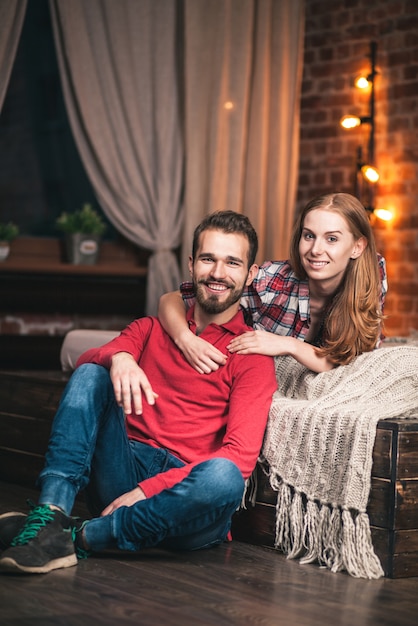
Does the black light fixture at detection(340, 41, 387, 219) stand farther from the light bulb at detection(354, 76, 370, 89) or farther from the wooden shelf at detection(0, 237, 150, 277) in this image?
the wooden shelf at detection(0, 237, 150, 277)

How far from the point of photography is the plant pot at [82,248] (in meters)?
5.17

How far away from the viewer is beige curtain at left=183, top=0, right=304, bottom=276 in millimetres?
5328

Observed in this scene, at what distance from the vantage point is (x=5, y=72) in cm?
455

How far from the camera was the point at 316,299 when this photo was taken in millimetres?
2963

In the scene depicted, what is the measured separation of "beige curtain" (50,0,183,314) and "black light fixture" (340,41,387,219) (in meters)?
1.00

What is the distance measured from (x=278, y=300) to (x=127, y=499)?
867 millimetres

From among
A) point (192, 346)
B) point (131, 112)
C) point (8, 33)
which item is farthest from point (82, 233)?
point (192, 346)

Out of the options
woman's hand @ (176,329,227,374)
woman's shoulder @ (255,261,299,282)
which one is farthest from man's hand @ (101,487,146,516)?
woman's shoulder @ (255,261,299,282)

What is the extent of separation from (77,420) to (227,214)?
0.74 metres

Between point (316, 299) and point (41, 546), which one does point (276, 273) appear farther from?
point (41, 546)

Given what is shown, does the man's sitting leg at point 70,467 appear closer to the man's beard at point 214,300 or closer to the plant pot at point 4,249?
the man's beard at point 214,300

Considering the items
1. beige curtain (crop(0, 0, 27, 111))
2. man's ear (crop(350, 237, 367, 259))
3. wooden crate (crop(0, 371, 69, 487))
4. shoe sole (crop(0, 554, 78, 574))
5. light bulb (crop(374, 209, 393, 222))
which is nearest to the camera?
shoe sole (crop(0, 554, 78, 574))

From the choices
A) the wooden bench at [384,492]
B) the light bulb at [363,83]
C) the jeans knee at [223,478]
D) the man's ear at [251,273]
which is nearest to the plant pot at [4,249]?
the wooden bench at [384,492]

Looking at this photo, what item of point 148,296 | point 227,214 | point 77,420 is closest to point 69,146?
point 148,296
